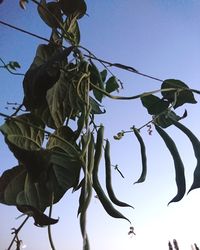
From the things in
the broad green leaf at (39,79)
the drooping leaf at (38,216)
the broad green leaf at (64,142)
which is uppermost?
the broad green leaf at (39,79)

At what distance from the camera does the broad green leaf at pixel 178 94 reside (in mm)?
1092

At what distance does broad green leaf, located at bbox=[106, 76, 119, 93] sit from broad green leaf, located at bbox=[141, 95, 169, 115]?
119 millimetres

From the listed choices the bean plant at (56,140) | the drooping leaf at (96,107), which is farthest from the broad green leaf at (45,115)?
the drooping leaf at (96,107)

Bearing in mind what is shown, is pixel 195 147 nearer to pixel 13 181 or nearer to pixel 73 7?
pixel 13 181

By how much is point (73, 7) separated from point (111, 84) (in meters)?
0.28

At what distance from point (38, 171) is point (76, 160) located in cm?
11

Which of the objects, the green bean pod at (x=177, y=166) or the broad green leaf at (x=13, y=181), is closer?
the green bean pod at (x=177, y=166)

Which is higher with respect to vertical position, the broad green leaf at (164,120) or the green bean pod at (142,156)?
the broad green leaf at (164,120)

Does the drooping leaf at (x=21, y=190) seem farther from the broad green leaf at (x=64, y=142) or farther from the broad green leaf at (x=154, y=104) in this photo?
the broad green leaf at (x=154, y=104)

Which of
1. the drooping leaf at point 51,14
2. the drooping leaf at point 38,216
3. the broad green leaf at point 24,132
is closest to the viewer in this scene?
the drooping leaf at point 38,216

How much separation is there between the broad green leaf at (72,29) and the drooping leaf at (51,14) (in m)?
0.03

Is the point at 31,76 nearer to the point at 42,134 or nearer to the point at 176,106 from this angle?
the point at 42,134

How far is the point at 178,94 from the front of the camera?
1.12 m

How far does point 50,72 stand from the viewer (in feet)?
2.91
